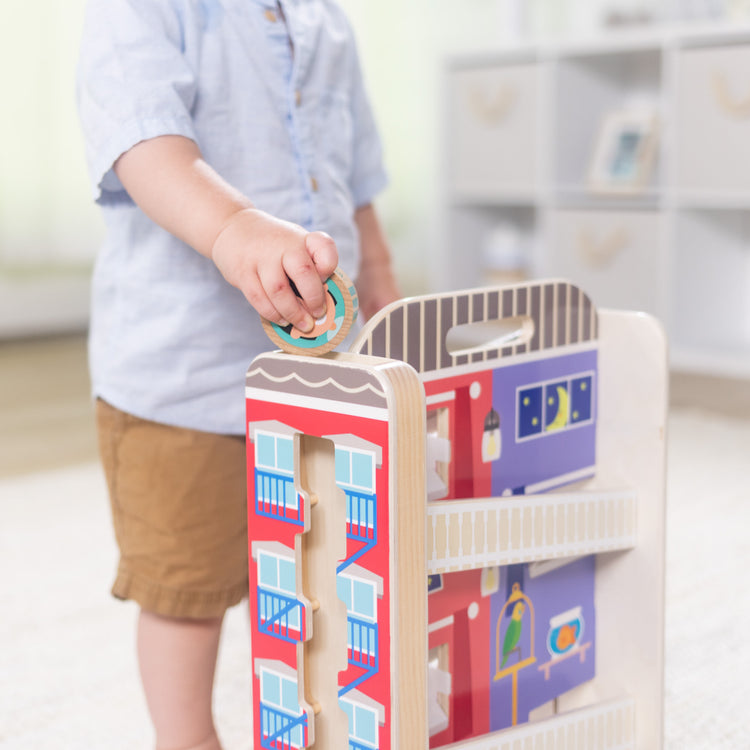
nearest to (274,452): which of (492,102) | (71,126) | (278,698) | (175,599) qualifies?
(278,698)

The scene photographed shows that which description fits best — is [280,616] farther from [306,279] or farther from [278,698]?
[306,279]

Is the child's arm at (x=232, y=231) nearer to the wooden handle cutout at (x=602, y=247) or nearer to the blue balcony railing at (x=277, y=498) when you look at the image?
the blue balcony railing at (x=277, y=498)

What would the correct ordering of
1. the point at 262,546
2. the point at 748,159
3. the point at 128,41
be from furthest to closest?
the point at 748,159 < the point at 128,41 < the point at 262,546

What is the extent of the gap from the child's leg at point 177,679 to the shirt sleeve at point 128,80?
0.31 m

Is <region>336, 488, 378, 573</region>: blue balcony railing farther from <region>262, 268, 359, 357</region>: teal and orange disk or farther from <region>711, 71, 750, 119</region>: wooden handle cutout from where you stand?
<region>711, 71, 750, 119</region>: wooden handle cutout

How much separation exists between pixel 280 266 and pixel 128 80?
22cm

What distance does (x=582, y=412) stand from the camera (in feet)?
2.14

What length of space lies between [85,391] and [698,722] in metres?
1.57

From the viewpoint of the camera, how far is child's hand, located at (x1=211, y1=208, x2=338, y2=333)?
48cm

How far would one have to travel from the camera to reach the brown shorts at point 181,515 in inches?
27.9

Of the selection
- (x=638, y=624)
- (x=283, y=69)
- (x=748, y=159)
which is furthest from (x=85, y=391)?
(x=638, y=624)

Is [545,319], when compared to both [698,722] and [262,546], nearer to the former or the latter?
[262,546]

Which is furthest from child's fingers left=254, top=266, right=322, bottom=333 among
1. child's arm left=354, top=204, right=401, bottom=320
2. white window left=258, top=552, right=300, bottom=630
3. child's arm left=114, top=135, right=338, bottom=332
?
child's arm left=354, top=204, right=401, bottom=320

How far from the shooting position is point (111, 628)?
105 centimetres
